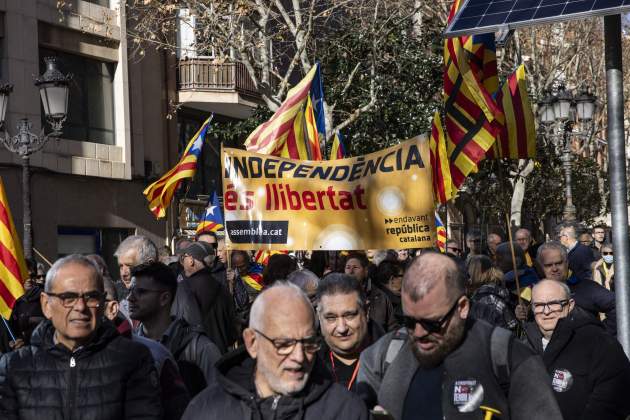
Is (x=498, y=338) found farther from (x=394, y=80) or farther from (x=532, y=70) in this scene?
(x=532, y=70)

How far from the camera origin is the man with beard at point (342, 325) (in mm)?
5965

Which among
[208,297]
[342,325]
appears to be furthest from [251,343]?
[208,297]

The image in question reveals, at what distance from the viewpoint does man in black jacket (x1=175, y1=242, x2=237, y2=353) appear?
9.05m

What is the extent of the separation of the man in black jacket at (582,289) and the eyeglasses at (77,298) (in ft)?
15.4

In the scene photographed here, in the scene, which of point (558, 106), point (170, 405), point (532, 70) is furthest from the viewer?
point (532, 70)

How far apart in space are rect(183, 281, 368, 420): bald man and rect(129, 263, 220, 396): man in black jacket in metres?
1.97

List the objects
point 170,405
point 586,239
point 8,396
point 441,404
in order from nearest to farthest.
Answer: point 441,404
point 8,396
point 170,405
point 586,239

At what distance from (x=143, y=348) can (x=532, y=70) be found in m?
32.9

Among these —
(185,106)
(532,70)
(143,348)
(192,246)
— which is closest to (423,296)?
(143,348)

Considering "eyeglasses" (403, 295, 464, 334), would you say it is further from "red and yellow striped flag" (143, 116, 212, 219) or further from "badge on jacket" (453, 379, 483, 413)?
"red and yellow striped flag" (143, 116, 212, 219)

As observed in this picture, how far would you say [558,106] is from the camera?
2373 cm

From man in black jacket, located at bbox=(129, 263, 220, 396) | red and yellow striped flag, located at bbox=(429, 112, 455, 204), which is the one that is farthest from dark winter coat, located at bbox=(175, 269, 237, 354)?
red and yellow striped flag, located at bbox=(429, 112, 455, 204)

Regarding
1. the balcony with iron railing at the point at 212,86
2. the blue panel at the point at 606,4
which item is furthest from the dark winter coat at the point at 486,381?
the balcony with iron railing at the point at 212,86

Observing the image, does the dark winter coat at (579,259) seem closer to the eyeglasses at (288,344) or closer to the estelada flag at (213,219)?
the estelada flag at (213,219)
